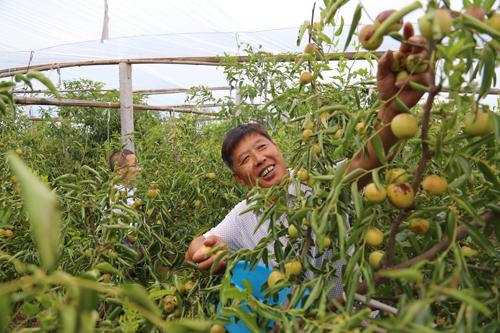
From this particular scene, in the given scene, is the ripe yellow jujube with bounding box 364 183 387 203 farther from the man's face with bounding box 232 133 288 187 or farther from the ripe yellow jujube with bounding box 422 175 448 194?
the man's face with bounding box 232 133 288 187

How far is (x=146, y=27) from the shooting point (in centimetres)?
691

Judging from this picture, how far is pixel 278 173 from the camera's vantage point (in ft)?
6.05

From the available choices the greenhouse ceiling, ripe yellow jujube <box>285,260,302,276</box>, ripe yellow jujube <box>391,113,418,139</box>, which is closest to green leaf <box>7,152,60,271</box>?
ripe yellow jujube <box>391,113,418,139</box>

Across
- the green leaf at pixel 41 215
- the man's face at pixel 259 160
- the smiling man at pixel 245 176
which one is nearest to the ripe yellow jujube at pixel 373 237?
the green leaf at pixel 41 215

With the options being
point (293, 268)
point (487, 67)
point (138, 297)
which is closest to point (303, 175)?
point (293, 268)

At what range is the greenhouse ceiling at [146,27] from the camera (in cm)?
628

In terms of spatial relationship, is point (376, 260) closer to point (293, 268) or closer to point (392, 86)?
point (293, 268)

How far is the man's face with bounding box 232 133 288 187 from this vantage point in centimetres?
183

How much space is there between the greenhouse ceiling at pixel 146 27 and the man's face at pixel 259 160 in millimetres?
4266

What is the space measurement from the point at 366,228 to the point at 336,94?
2.58 ft

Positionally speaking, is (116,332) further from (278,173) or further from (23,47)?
(23,47)

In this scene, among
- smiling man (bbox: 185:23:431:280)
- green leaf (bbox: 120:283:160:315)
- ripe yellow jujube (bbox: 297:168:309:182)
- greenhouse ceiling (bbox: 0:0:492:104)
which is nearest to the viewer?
green leaf (bbox: 120:283:160:315)

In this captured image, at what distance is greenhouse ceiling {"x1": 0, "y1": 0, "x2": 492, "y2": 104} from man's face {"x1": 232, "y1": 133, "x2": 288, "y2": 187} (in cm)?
427

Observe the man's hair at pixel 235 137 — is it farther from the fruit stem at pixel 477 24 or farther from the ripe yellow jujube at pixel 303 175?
the fruit stem at pixel 477 24
